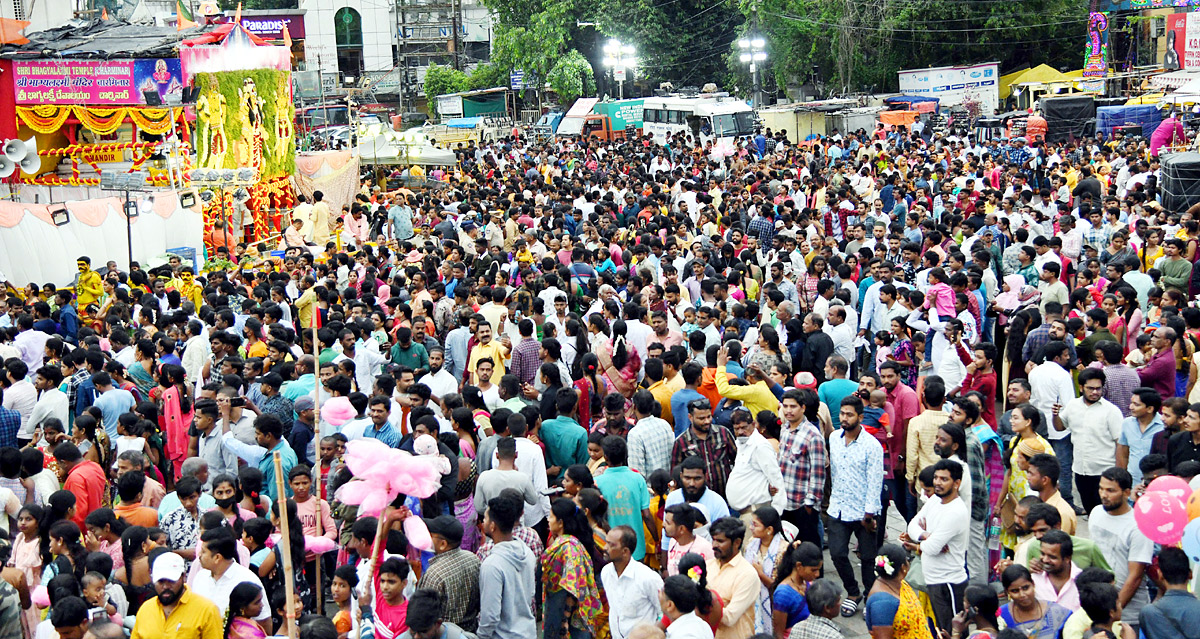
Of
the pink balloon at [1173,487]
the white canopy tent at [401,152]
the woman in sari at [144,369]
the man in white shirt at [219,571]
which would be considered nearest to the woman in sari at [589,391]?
the woman in sari at [144,369]

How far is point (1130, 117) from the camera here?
28.1m

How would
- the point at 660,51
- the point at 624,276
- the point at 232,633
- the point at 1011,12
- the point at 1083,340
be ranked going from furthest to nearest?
the point at 660,51
the point at 1011,12
the point at 624,276
the point at 1083,340
the point at 232,633

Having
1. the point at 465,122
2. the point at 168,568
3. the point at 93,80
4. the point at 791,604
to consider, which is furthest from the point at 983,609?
the point at 465,122

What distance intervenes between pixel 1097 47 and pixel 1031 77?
2.43 m

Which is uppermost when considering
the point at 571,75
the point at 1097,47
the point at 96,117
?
the point at 571,75

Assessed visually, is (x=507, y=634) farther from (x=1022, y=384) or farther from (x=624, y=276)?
(x=624, y=276)

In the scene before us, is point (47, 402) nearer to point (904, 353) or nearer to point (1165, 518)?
point (904, 353)

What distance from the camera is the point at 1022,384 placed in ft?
24.2

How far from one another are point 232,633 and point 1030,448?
14.0ft

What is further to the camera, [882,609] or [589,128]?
[589,128]

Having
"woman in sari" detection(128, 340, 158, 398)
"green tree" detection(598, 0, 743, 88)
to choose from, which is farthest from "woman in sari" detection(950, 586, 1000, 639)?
"green tree" detection(598, 0, 743, 88)

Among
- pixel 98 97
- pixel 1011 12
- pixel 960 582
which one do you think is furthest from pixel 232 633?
pixel 1011 12

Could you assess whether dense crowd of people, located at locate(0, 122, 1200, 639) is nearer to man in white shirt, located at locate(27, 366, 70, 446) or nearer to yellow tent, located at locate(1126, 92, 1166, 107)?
man in white shirt, located at locate(27, 366, 70, 446)

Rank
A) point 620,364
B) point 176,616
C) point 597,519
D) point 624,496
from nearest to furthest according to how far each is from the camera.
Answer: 1. point 176,616
2. point 597,519
3. point 624,496
4. point 620,364
